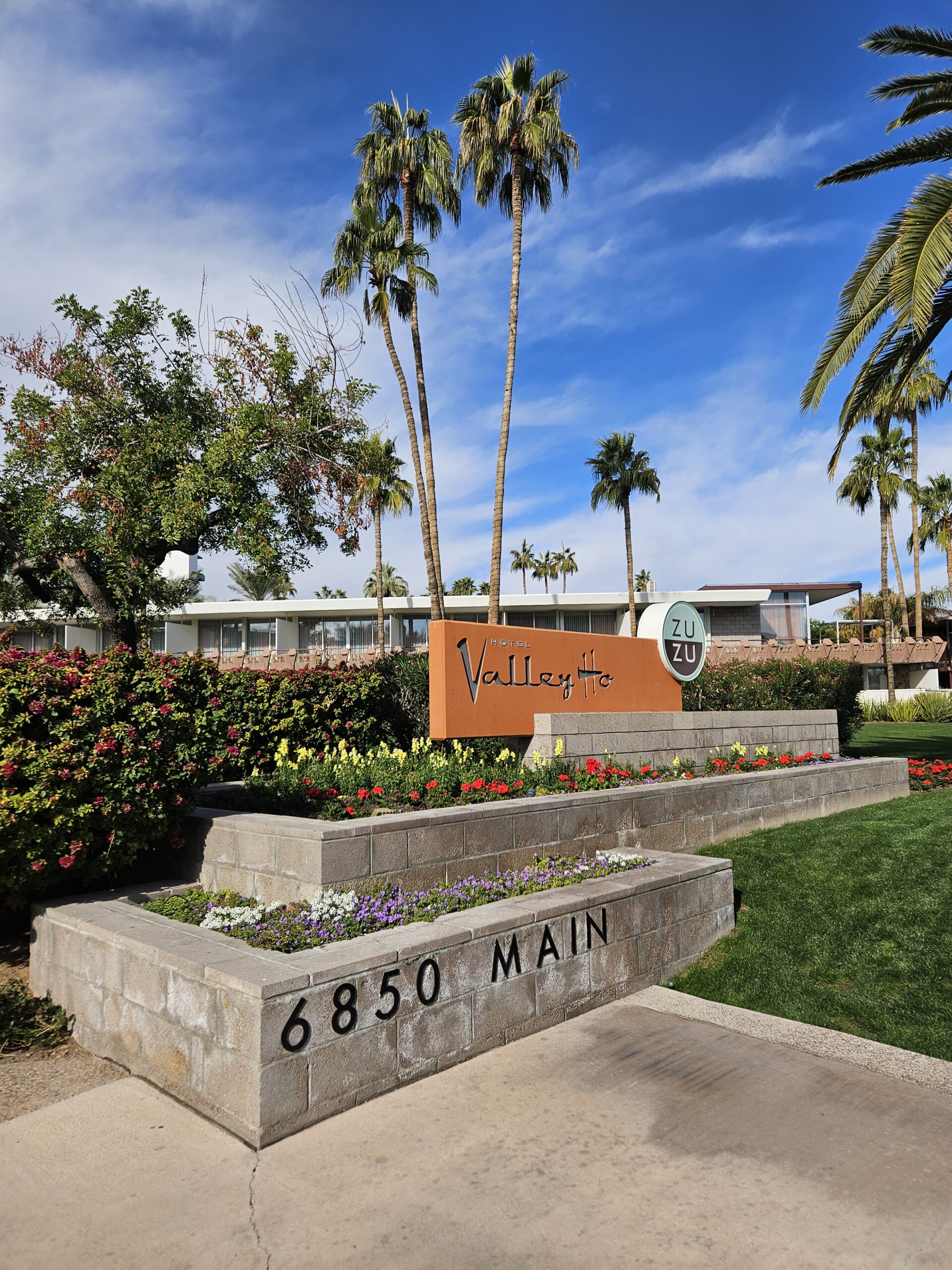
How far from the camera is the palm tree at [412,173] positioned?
18953mm

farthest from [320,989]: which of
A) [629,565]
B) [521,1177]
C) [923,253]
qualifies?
[629,565]

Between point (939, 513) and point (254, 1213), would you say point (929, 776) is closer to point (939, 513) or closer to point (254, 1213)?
point (254, 1213)

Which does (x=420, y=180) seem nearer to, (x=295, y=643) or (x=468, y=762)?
A: (x=468, y=762)

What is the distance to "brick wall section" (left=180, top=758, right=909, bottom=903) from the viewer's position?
548 centimetres

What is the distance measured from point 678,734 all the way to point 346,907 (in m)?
6.45

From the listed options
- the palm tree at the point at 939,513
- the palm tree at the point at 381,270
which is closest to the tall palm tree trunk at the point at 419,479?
the palm tree at the point at 381,270

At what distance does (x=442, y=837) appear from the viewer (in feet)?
19.7

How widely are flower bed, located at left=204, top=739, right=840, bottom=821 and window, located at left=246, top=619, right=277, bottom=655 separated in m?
30.5

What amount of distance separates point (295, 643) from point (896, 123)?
32.3 metres

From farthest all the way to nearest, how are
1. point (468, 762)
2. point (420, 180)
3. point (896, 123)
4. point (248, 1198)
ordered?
point (420, 180) < point (896, 123) < point (468, 762) < point (248, 1198)

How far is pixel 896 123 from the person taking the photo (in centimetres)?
1070

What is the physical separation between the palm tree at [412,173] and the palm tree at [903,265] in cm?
990

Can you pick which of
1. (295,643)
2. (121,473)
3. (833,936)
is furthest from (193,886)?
(295,643)

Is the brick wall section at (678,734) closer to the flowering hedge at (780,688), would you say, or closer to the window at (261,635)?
the flowering hedge at (780,688)
